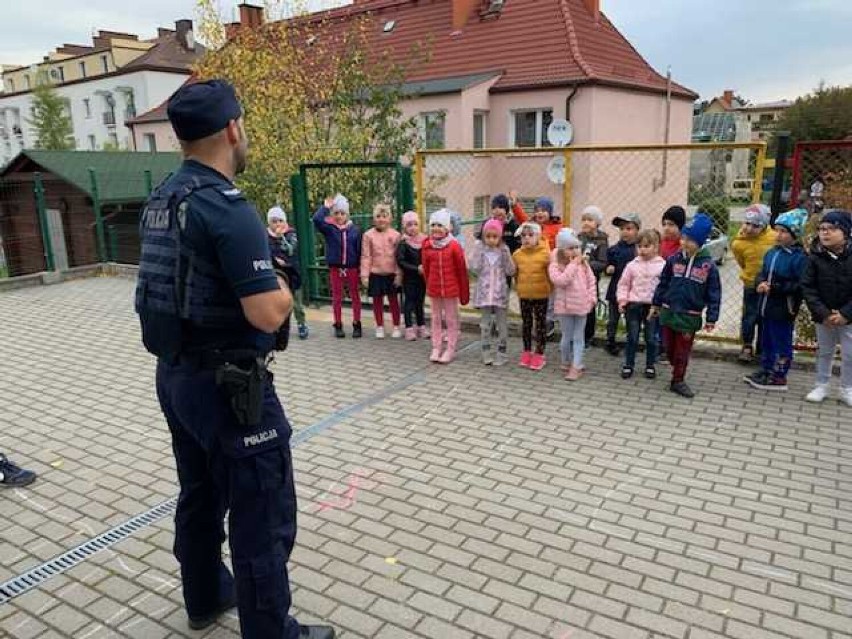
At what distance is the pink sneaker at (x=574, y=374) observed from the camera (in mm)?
6086

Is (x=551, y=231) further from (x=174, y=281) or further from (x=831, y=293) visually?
(x=174, y=281)

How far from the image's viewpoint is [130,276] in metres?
12.4

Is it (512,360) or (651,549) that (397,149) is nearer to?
(512,360)

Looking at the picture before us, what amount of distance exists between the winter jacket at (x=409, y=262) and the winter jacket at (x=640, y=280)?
86.5 inches

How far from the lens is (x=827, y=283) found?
17.3ft

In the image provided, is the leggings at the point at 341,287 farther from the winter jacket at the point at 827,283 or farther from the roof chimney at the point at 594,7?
the roof chimney at the point at 594,7

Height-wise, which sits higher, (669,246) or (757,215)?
(757,215)

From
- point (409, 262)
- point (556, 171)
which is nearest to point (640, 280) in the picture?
point (409, 262)

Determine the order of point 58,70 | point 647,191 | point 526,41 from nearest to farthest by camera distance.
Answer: point 647,191
point 526,41
point 58,70

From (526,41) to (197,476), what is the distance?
20.2 meters

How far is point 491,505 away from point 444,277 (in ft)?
10.2

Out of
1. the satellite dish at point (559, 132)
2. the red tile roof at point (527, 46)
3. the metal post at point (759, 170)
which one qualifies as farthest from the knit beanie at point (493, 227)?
the red tile roof at point (527, 46)

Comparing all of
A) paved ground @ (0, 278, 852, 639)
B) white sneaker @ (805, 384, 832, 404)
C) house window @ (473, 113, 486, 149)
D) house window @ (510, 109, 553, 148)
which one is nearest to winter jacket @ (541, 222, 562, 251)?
paved ground @ (0, 278, 852, 639)

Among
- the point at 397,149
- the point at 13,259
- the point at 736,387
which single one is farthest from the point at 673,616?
the point at 13,259
